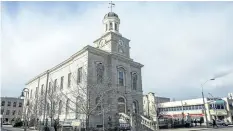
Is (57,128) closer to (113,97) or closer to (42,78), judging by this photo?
(113,97)

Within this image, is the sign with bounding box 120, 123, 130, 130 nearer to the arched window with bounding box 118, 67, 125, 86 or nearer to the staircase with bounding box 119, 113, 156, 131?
the staircase with bounding box 119, 113, 156, 131

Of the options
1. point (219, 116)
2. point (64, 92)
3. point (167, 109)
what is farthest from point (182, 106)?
point (64, 92)

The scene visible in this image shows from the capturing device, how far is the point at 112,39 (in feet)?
127

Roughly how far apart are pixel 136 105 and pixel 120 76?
262 inches

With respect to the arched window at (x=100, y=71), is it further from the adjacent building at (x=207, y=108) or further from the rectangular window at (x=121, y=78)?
the adjacent building at (x=207, y=108)

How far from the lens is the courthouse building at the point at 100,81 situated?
31.3 meters

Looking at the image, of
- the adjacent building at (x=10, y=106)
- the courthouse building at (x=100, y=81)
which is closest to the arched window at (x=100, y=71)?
the courthouse building at (x=100, y=81)

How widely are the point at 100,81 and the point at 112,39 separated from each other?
940 cm

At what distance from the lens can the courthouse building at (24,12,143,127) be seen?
31344 mm

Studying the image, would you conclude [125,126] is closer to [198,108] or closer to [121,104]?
[121,104]

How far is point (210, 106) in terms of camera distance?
60.8 meters

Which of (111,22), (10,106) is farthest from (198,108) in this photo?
(10,106)

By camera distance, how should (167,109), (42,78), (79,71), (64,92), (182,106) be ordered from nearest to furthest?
(79,71) → (64,92) → (42,78) → (182,106) → (167,109)

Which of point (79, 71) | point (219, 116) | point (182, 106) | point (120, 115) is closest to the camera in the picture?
point (120, 115)
